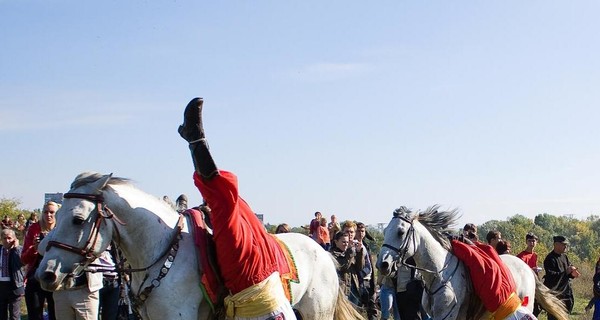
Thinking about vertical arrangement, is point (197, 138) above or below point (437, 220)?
above

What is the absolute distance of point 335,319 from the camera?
7062 mm

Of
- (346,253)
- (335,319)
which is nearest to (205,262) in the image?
(335,319)

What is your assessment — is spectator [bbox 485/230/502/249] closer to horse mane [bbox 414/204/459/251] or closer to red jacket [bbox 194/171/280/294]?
horse mane [bbox 414/204/459/251]

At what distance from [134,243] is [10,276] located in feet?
18.0

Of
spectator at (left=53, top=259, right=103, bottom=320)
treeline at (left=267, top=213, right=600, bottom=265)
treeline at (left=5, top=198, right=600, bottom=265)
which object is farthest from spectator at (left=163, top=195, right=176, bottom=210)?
treeline at (left=267, top=213, right=600, bottom=265)

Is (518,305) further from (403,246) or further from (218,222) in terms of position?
(218,222)

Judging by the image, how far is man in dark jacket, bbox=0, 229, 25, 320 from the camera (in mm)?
9664

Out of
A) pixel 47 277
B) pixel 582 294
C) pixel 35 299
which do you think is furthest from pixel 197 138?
pixel 582 294

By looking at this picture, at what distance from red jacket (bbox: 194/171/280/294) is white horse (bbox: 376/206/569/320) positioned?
3.40 meters

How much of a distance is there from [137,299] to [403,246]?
396 cm

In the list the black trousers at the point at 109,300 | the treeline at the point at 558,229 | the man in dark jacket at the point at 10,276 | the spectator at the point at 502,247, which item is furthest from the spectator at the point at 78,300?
the treeline at the point at 558,229

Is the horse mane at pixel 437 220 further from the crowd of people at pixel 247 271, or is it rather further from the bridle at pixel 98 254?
the bridle at pixel 98 254

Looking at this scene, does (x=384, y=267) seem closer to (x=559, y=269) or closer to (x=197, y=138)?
(x=197, y=138)

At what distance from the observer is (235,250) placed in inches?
194
